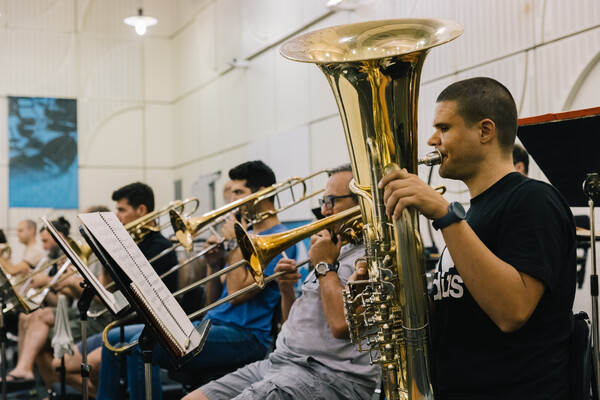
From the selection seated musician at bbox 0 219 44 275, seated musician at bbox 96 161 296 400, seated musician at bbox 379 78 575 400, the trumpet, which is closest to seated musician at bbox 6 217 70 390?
the trumpet

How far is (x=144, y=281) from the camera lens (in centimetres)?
210

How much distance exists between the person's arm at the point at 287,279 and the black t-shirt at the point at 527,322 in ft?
A: 3.86

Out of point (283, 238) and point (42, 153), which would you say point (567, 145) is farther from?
point (42, 153)

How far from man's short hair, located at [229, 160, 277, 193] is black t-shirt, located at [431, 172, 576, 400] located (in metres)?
2.36

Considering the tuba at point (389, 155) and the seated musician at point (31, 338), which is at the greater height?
the tuba at point (389, 155)

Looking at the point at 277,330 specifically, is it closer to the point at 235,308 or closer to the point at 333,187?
the point at 235,308

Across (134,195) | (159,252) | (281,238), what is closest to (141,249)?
(159,252)

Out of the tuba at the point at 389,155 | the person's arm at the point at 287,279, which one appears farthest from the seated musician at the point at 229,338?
the tuba at the point at 389,155

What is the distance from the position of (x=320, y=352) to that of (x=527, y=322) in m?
1.08

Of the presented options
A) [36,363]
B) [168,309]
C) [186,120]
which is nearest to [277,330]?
[168,309]

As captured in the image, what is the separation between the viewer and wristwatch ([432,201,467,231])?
154 cm

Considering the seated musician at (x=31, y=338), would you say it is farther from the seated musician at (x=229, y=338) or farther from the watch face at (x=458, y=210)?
the watch face at (x=458, y=210)

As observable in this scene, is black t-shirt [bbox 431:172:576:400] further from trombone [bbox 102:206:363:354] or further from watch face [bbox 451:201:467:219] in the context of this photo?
trombone [bbox 102:206:363:354]

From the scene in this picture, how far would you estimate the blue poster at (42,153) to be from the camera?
9.76m
